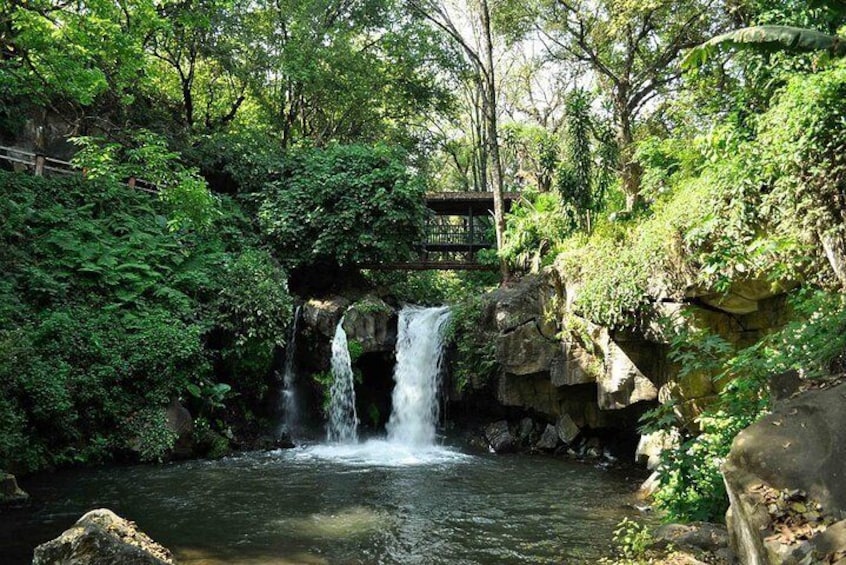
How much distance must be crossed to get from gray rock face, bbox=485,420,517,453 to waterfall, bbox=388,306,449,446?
1558 mm

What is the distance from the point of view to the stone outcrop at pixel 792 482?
140 inches

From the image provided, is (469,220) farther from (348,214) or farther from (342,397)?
(342,397)

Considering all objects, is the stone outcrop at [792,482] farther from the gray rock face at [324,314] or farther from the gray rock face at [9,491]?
the gray rock face at [324,314]

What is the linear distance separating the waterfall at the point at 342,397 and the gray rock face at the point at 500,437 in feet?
11.5

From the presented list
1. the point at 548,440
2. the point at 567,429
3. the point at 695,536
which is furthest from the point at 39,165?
the point at 695,536

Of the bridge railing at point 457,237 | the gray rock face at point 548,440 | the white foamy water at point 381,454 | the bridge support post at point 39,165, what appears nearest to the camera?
the white foamy water at point 381,454

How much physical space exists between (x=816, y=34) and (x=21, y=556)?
1135 centimetres

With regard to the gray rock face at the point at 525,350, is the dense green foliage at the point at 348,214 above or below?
above

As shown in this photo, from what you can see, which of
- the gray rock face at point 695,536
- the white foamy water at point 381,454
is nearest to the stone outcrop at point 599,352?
the white foamy water at point 381,454

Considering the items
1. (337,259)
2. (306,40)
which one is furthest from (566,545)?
Answer: (306,40)

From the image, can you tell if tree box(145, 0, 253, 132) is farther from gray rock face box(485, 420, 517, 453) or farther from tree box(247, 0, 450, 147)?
gray rock face box(485, 420, 517, 453)

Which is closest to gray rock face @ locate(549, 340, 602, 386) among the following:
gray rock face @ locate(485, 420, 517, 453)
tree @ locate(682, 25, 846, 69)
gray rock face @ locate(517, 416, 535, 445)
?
gray rock face @ locate(517, 416, 535, 445)

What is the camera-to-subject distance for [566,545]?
270 inches

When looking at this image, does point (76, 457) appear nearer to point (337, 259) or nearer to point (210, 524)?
point (210, 524)
